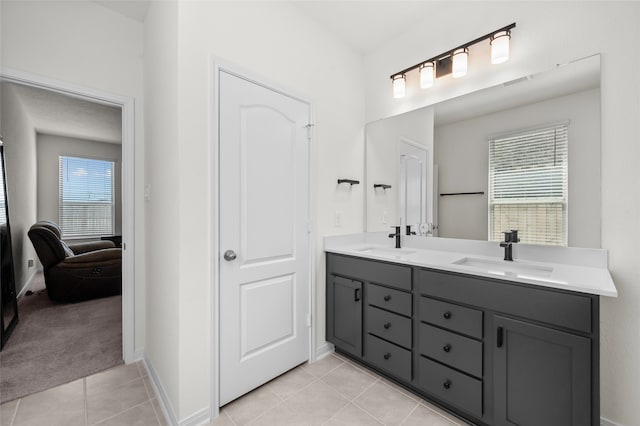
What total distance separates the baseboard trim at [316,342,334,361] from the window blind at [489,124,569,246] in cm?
152

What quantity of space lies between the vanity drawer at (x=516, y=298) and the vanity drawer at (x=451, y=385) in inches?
16.6

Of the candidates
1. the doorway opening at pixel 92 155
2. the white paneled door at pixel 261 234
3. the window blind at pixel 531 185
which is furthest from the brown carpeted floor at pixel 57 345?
the window blind at pixel 531 185

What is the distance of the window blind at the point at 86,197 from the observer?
543cm

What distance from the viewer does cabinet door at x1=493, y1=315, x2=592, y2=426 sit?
3.85ft

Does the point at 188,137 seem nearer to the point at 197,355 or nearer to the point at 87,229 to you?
the point at 197,355

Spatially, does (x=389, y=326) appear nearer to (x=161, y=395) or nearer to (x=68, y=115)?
(x=161, y=395)

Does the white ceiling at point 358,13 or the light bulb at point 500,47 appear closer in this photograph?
the light bulb at point 500,47

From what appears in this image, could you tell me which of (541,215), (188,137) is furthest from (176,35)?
(541,215)

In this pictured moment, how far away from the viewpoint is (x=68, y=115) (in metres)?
4.23

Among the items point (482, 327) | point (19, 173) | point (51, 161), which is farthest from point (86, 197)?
point (482, 327)

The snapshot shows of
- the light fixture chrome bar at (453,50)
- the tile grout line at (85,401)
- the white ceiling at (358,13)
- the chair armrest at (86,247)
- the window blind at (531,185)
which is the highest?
the white ceiling at (358,13)

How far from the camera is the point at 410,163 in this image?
2361mm

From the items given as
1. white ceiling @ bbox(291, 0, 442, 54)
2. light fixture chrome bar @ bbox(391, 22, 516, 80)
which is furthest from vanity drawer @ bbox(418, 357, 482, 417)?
white ceiling @ bbox(291, 0, 442, 54)

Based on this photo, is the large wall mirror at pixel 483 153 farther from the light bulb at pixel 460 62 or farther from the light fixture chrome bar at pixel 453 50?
the light fixture chrome bar at pixel 453 50
